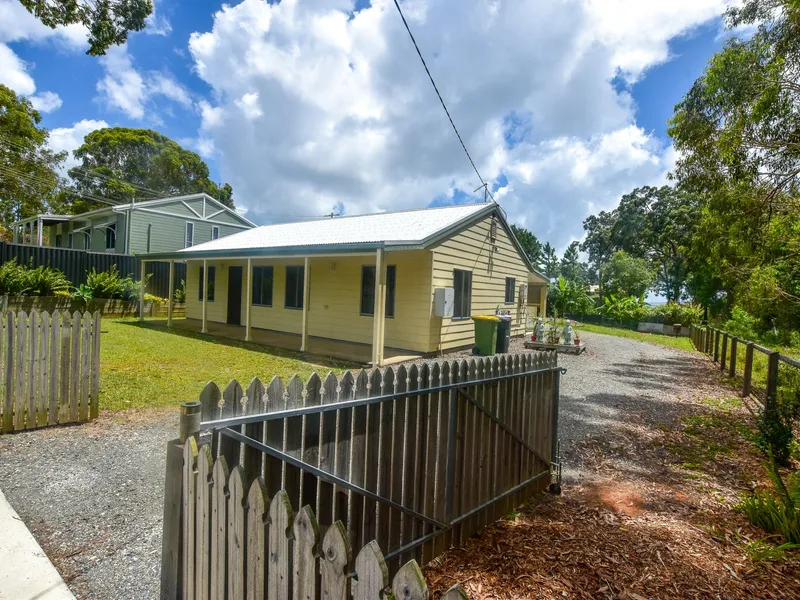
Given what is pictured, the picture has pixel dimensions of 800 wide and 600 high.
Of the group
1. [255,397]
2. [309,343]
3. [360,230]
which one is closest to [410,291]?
[309,343]

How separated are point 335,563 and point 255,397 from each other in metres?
0.96

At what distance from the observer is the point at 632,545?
2787 mm

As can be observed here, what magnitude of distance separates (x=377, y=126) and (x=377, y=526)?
39.0ft

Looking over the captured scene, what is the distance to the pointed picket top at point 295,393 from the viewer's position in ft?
6.58

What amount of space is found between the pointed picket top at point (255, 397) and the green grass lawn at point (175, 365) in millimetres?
3900

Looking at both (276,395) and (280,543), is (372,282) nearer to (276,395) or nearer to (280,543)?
(276,395)

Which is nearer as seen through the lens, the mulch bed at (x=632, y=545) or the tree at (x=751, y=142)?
the mulch bed at (x=632, y=545)

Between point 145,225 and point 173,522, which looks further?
point 145,225

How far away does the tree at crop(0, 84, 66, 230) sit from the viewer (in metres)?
26.2

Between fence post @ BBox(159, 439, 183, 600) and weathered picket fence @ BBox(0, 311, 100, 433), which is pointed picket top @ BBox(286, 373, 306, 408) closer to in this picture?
fence post @ BBox(159, 439, 183, 600)

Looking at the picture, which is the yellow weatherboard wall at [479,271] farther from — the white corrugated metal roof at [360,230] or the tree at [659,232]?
the tree at [659,232]

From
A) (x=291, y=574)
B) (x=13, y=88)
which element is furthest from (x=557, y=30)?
(x=13, y=88)

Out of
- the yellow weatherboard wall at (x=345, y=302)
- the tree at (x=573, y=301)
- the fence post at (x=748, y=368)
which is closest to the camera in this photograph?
the fence post at (x=748, y=368)

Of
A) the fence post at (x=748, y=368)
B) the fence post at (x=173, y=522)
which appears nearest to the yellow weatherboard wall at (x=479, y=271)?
the fence post at (x=748, y=368)
